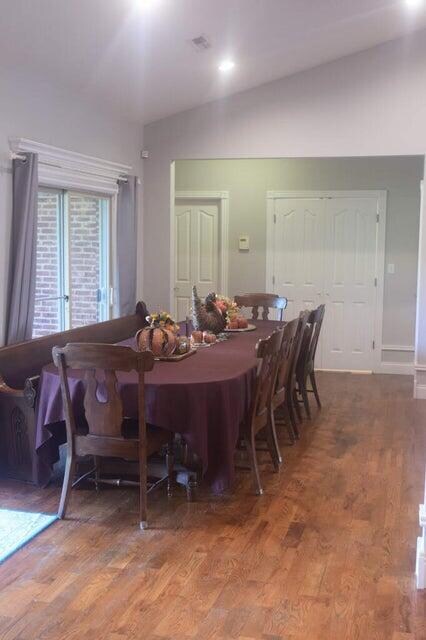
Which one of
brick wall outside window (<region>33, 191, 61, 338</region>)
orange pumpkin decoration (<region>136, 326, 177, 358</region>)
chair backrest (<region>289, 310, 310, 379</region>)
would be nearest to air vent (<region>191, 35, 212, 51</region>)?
brick wall outside window (<region>33, 191, 61, 338</region>)

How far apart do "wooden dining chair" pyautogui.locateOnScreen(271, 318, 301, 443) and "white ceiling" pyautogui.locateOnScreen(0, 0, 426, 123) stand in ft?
6.96

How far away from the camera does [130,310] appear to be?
21.9 feet

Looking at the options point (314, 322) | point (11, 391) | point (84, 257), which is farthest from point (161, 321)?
point (84, 257)

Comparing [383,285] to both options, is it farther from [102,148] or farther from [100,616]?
[100,616]

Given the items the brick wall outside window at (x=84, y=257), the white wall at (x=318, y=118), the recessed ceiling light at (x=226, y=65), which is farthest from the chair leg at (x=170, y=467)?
the white wall at (x=318, y=118)

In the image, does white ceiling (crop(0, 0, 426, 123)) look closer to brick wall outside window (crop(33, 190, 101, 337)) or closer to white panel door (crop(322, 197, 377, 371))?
brick wall outside window (crop(33, 190, 101, 337))

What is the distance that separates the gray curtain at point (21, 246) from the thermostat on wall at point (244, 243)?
3615 millimetres

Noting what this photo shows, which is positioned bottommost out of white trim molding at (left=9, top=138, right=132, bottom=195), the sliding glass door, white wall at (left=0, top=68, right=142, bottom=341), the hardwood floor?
the hardwood floor

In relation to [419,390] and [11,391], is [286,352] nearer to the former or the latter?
[11,391]

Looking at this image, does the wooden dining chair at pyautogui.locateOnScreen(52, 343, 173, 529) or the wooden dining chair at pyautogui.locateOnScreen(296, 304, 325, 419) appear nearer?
the wooden dining chair at pyautogui.locateOnScreen(52, 343, 173, 529)

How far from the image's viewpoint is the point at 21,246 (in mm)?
4598

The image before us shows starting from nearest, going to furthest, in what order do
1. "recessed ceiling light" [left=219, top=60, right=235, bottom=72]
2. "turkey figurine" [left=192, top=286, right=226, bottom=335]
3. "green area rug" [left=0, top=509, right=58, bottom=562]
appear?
"green area rug" [left=0, top=509, right=58, bottom=562] < "turkey figurine" [left=192, top=286, right=226, bottom=335] < "recessed ceiling light" [left=219, top=60, right=235, bottom=72]

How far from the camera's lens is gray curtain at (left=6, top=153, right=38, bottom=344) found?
457cm

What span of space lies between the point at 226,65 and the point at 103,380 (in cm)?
335
